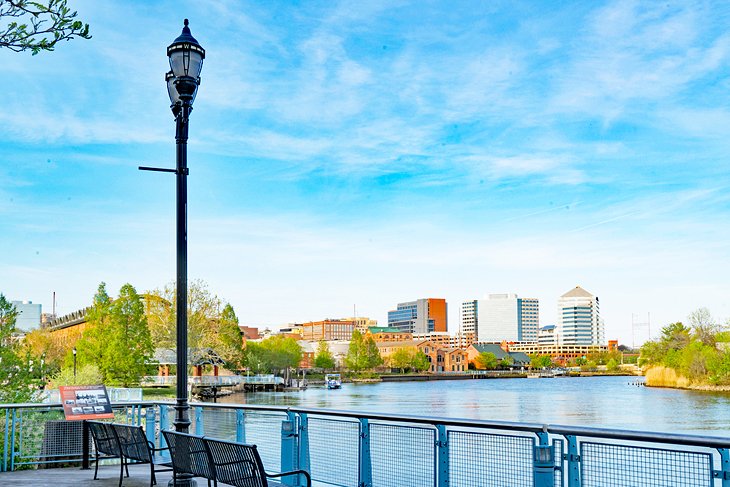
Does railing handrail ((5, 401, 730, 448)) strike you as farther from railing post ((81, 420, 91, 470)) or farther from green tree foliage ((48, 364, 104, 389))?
green tree foliage ((48, 364, 104, 389))

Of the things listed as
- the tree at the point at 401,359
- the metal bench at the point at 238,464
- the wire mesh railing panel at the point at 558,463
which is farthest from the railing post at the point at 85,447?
the tree at the point at 401,359

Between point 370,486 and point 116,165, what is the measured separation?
38.0 m

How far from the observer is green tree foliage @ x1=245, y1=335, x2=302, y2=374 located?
424 feet

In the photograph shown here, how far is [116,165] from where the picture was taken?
44.0 metres

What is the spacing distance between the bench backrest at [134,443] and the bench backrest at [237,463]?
2.18 m

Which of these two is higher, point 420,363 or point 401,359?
point 401,359

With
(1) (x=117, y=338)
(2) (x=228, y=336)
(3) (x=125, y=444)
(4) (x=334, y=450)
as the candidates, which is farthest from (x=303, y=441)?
(2) (x=228, y=336)

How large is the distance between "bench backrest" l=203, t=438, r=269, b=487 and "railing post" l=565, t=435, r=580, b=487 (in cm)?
282

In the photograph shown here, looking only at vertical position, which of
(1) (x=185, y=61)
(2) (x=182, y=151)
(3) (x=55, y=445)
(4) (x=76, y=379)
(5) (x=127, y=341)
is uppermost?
(1) (x=185, y=61)

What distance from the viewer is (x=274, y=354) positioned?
138 metres

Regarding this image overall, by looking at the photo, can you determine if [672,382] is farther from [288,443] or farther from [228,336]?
[288,443]

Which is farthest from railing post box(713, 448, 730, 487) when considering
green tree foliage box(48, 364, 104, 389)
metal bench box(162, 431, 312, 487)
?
green tree foliage box(48, 364, 104, 389)

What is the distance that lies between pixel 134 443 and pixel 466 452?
4.81 meters

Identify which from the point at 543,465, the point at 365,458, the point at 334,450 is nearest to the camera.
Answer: the point at 543,465
